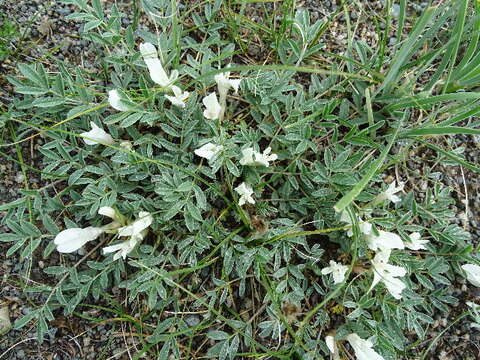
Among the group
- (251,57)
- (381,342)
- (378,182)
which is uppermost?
(251,57)

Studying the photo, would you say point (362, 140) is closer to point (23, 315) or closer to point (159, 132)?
point (159, 132)

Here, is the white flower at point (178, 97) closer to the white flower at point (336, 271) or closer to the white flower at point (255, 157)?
the white flower at point (255, 157)

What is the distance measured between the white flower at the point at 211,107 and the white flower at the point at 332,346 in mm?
1081

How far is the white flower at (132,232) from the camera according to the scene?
1.90 metres

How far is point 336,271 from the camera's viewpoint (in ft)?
6.53

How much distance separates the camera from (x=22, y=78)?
2.25m

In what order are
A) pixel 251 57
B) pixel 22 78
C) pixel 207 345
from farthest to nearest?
1. pixel 251 57
2. pixel 22 78
3. pixel 207 345

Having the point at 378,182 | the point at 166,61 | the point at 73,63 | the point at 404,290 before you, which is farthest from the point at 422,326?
the point at 73,63

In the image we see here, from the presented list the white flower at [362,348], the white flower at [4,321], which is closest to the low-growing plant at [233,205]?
the white flower at [362,348]

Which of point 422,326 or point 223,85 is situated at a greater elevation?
point 223,85

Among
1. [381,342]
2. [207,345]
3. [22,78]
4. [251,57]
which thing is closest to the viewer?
[381,342]

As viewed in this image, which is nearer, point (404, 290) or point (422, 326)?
point (404, 290)

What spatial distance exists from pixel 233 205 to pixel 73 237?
706mm

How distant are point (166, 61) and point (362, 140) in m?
0.97
